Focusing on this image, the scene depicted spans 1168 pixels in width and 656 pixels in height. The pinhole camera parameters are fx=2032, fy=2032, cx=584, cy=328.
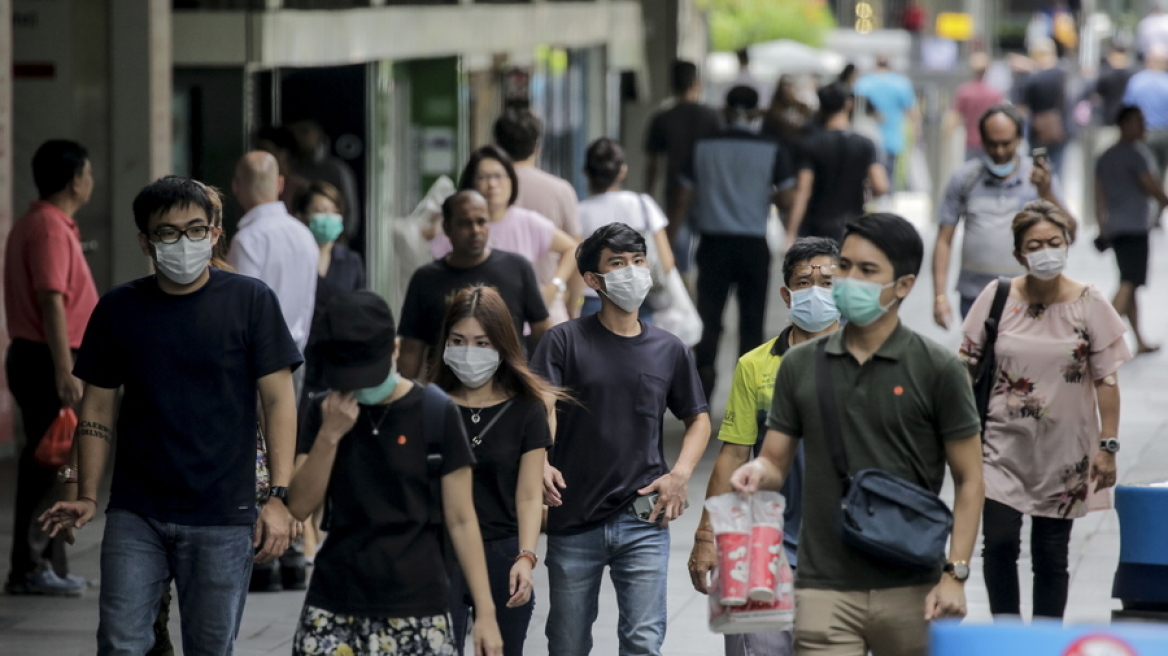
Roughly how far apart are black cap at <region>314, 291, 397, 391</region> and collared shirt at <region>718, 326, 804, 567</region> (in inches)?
57.2

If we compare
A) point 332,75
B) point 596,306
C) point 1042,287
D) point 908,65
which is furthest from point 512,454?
point 908,65

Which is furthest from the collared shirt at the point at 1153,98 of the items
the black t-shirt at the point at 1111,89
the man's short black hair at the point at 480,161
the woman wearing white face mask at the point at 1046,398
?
the woman wearing white face mask at the point at 1046,398

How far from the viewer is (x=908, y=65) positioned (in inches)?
1442

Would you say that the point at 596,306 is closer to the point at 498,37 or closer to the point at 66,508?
the point at 66,508

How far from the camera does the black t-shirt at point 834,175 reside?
13844 mm

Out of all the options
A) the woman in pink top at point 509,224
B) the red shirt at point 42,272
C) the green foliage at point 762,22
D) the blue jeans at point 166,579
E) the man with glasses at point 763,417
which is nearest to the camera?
the blue jeans at point 166,579

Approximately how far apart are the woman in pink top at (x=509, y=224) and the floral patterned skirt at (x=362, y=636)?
14.3ft

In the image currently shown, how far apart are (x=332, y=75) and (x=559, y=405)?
895 cm

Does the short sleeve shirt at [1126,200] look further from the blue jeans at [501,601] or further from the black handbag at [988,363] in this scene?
the blue jeans at [501,601]

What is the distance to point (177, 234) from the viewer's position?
17.8 feet

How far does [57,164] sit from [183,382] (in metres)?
2.81

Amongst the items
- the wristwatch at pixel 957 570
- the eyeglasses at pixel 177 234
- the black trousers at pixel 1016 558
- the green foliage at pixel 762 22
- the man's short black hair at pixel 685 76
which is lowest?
the black trousers at pixel 1016 558

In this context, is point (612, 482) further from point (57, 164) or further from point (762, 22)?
point (762, 22)

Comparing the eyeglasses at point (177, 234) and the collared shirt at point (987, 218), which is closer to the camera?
the eyeglasses at point (177, 234)
